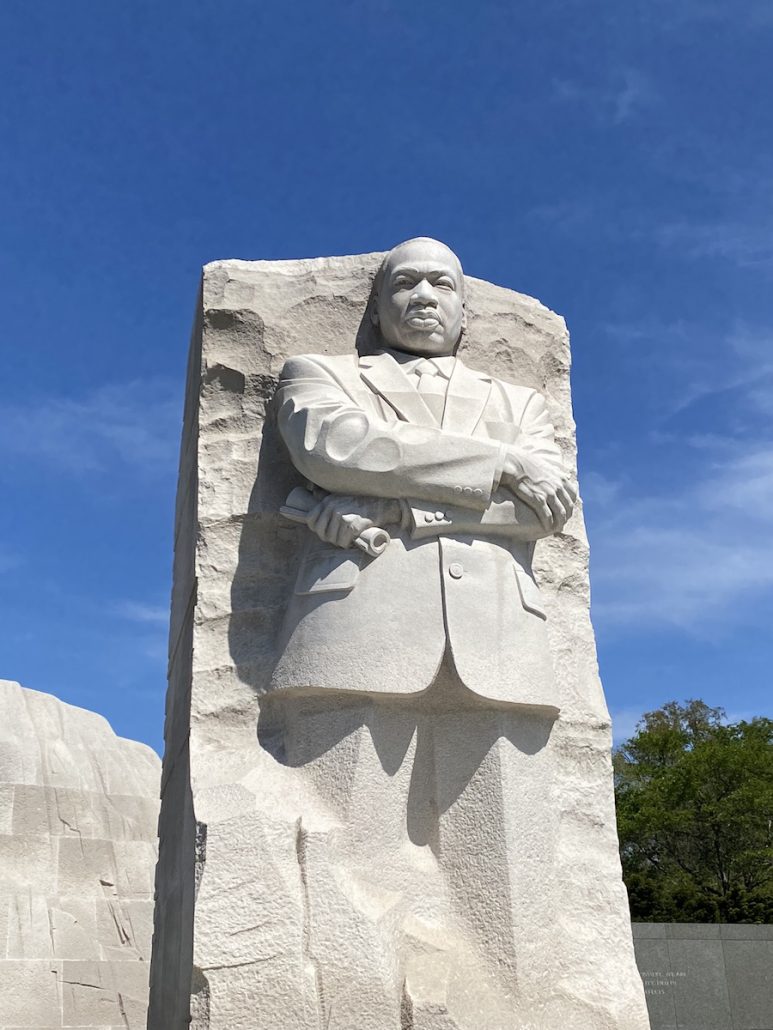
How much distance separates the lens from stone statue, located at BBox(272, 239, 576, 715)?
4.16m

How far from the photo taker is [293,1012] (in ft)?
12.3

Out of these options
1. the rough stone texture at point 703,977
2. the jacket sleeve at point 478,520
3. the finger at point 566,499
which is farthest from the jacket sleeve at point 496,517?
the rough stone texture at point 703,977

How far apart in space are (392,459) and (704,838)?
834 inches

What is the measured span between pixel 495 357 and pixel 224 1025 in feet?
10.7

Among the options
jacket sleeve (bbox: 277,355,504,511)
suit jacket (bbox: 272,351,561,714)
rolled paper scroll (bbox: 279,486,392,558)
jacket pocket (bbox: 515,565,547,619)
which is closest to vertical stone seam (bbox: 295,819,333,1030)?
suit jacket (bbox: 272,351,561,714)

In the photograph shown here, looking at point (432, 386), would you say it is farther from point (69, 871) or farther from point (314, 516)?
point (69, 871)

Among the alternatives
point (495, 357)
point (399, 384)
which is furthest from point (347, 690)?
A: point (495, 357)

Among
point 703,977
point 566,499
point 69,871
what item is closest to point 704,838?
point 703,977

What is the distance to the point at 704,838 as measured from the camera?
23203 millimetres

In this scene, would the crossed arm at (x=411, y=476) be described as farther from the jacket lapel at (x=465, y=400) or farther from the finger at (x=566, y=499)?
the jacket lapel at (x=465, y=400)

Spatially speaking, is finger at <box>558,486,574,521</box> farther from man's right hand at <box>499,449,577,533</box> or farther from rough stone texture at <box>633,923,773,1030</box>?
rough stone texture at <box>633,923,773,1030</box>

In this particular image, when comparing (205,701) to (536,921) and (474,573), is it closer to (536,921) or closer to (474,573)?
(474,573)

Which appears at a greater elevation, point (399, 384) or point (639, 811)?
point (639, 811)

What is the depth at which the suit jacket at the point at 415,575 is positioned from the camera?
4.16 metres
